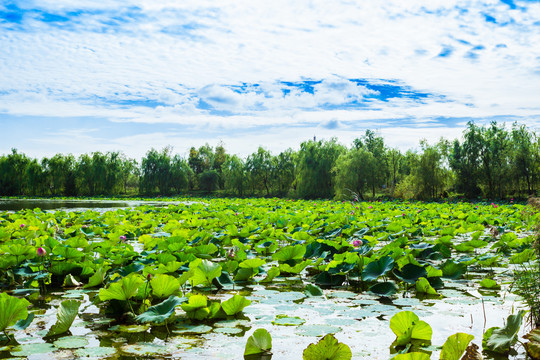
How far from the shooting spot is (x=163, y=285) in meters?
2.54

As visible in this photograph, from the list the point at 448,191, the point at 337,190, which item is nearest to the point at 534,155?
the point at 448,191

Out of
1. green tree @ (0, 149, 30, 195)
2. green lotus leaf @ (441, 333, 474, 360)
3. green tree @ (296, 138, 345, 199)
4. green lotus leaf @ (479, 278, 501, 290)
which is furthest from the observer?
green tree @ (0, 149, 30, 195)

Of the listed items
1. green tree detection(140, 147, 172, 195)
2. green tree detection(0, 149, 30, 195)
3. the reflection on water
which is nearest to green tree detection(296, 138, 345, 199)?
the reflection on water

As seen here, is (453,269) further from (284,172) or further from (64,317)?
(284,172)

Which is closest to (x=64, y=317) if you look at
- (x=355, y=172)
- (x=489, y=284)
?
(x=489, y=284)

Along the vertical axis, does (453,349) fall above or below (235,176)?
below

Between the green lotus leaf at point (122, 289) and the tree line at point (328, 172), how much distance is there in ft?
47.2

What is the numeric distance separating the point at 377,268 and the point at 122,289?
2014 mm

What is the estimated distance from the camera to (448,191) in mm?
29000

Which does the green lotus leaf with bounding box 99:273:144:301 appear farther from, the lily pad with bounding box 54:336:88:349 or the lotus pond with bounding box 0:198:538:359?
the lily pad with bounding box 54:336:88:349

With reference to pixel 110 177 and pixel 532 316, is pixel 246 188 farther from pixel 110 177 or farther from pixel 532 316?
pixel 532 316

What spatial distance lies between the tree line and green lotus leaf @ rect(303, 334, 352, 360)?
14.8 meters

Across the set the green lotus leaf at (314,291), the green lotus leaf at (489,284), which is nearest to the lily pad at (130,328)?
the green lotus leaf at (314,291)

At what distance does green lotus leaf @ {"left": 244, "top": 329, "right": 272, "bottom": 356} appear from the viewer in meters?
1.91
